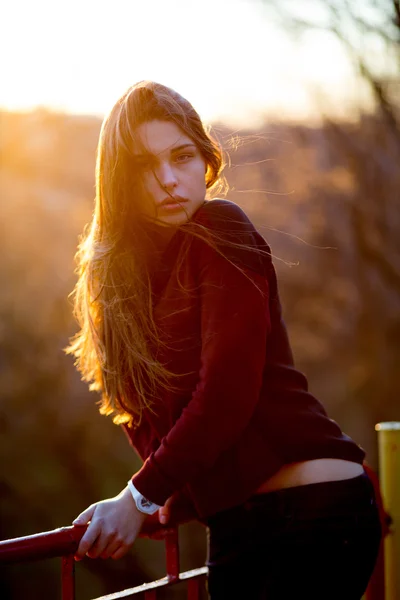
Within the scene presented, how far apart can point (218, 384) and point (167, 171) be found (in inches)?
20.1

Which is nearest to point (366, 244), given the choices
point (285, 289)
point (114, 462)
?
point (285, 289)

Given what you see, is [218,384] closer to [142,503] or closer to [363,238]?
[142,503]

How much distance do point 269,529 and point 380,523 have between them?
0.27 meters

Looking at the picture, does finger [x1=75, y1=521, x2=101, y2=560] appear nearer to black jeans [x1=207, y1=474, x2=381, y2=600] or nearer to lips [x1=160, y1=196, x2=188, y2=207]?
black jeans [x1=207, y1=474, x2=381, y2=600]

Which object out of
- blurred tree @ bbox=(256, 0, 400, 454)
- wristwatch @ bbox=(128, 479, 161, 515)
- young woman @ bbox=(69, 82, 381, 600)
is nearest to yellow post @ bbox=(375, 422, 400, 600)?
young woman @ bbox=(69, 82, 381, 600)

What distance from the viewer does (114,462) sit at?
Result: 33.7 ft

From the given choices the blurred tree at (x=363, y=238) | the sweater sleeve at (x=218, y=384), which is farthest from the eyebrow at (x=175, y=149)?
the blurred tree at (x=363, y=238)

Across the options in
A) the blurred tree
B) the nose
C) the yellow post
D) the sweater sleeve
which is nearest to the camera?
the sweater sleeve

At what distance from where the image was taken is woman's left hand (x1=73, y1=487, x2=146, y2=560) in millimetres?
1397

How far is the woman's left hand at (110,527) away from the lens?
140 cm

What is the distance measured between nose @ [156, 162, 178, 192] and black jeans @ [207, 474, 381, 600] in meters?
0.72

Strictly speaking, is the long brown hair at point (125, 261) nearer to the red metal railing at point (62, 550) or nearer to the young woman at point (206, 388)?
the young woman at point (206, 388)

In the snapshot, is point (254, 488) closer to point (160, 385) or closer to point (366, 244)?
point (160, 385)

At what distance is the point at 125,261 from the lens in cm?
167
